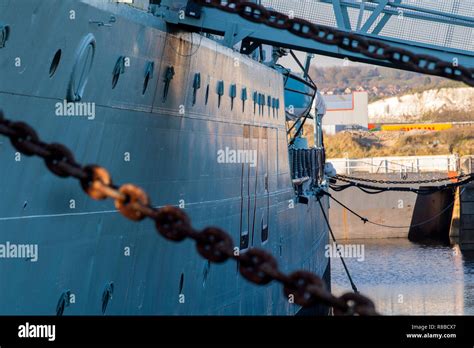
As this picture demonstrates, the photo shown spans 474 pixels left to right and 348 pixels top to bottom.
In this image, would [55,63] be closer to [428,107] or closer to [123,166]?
[123,166]

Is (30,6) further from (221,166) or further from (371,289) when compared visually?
(371,289)

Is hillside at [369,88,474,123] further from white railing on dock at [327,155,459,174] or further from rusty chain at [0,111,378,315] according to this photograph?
rusty chain at [0,111,378,315]

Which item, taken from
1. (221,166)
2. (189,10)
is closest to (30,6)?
(189,10)

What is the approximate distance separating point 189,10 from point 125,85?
7.97 ft

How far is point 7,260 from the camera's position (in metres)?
7.54

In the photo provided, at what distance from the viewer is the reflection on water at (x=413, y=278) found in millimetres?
27703
